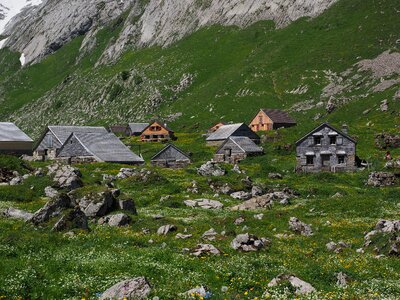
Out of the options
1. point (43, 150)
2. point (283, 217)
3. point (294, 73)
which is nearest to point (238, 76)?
point (294, 73)

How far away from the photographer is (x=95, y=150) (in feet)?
235

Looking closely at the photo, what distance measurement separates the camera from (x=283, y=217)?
105ft

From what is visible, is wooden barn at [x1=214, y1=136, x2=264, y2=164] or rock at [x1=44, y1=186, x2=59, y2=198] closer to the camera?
rock at [x1=44, y1=186, x2=59, y2=198]

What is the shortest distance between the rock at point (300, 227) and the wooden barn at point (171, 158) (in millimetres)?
46746

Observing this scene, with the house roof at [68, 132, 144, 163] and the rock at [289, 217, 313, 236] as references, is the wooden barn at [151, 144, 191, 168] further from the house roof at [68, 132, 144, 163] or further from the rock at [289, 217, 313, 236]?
the rock at [289, 217, 313, 236]

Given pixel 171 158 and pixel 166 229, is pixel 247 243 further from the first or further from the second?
pixel 171 158

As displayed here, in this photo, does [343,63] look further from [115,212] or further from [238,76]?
[115,212]

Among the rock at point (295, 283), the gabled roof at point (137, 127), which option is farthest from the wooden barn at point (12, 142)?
the rock at point (295, 283)

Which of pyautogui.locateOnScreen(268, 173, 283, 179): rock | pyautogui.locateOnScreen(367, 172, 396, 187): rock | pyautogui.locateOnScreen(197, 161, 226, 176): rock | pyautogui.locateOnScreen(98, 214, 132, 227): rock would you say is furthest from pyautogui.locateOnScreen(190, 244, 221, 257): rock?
pyautogui.locateOnScreen(268, 173, 283, 179): rock

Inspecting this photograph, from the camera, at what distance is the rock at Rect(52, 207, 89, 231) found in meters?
23.6

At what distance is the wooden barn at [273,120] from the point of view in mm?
110375

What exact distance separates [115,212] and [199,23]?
556 ft

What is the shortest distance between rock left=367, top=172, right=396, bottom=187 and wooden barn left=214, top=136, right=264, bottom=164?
93.9ft

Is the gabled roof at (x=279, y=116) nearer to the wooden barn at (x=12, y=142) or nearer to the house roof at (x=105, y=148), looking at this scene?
the house roof at (x=105, y=148)
